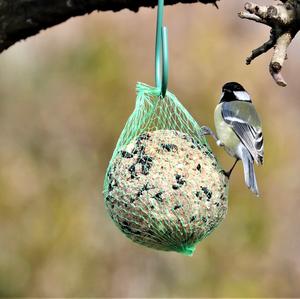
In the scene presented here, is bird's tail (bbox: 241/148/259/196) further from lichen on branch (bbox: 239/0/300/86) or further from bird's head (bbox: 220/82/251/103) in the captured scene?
lichen on branch (bbox: 239/0/300/86)

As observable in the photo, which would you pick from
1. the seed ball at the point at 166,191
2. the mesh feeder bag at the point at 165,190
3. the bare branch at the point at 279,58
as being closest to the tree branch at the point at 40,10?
the mesh feeder bag at the point at 165,190

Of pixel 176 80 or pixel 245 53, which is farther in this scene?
pixel 245 53

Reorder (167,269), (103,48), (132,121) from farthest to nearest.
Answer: (103,48) < (167,269) < (132,121)

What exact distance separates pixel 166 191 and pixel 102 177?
145 inches

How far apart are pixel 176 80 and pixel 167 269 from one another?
70.8 inches

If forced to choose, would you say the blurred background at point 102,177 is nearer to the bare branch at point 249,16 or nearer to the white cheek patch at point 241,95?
the white cheek patch at point 241,95

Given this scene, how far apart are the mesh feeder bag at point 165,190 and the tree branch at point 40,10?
51cm

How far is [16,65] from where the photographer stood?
7625 mm

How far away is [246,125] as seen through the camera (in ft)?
13.6

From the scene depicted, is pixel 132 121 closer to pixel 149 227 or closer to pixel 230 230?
pixel 149 227

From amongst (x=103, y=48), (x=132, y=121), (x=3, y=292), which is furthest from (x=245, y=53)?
(x=132, y=121)

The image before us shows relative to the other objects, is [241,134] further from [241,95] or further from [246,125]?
[241,95]

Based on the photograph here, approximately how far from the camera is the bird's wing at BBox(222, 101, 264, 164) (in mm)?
4047

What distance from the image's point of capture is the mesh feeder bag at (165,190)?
341 cm
